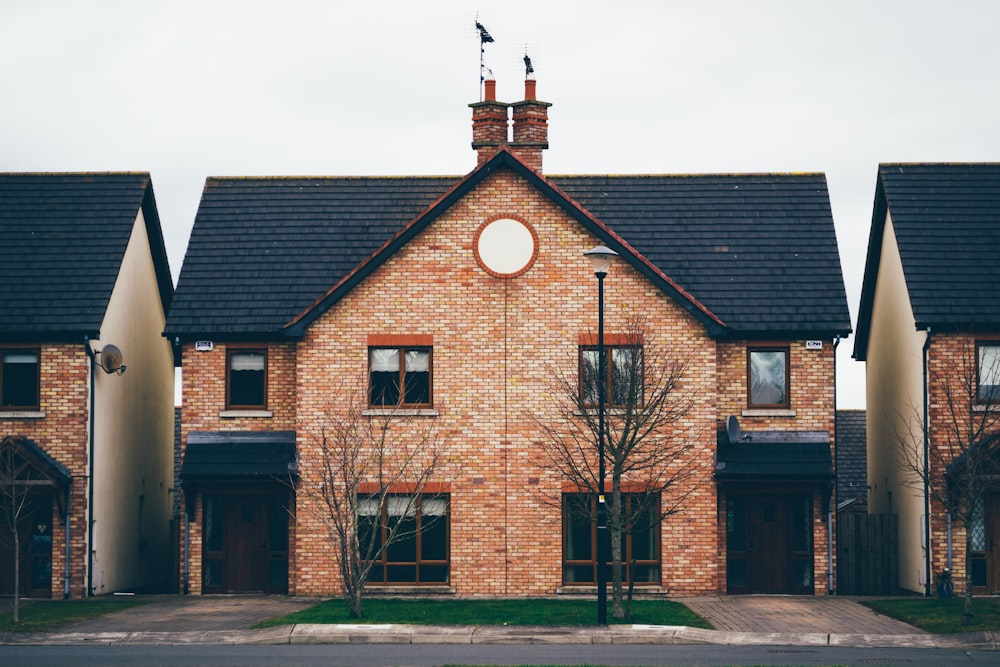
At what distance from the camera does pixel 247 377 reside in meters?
29.3

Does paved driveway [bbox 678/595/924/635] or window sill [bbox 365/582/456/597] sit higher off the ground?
window sill [bbox 365/582/456/597]

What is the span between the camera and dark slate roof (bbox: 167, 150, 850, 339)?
28.6 meters

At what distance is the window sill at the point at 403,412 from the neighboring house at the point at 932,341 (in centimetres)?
976

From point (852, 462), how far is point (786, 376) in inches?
423

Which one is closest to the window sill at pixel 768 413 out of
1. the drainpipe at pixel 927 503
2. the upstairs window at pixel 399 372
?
the drainpipe at pixel 927 503

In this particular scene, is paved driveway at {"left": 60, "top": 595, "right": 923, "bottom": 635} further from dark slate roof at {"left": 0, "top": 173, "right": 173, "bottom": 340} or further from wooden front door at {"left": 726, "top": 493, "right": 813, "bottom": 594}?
dark slate roof at {"left": 0, "top": 173, "right": 173, "bottom": 340}

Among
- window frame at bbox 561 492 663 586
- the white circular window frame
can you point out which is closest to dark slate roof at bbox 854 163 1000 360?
window frame at bbox 561 492 663 586

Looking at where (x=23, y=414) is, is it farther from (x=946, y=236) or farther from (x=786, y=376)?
(x=946, y=236)

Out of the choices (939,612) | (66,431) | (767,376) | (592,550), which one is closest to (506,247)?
(767,376)

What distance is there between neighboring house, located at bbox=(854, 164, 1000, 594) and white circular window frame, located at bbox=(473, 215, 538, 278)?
26.9ft

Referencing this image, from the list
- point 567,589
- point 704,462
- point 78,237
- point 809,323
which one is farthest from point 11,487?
point 809,323

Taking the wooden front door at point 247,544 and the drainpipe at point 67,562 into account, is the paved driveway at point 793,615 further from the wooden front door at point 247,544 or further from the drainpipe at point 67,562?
the drainpipe at point 67,562

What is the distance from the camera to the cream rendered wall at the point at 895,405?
28.9 meters

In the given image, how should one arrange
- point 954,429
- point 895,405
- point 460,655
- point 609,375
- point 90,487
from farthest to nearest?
point 895,405, point 90,487, point 954,429, point 609,375, point 460,655
